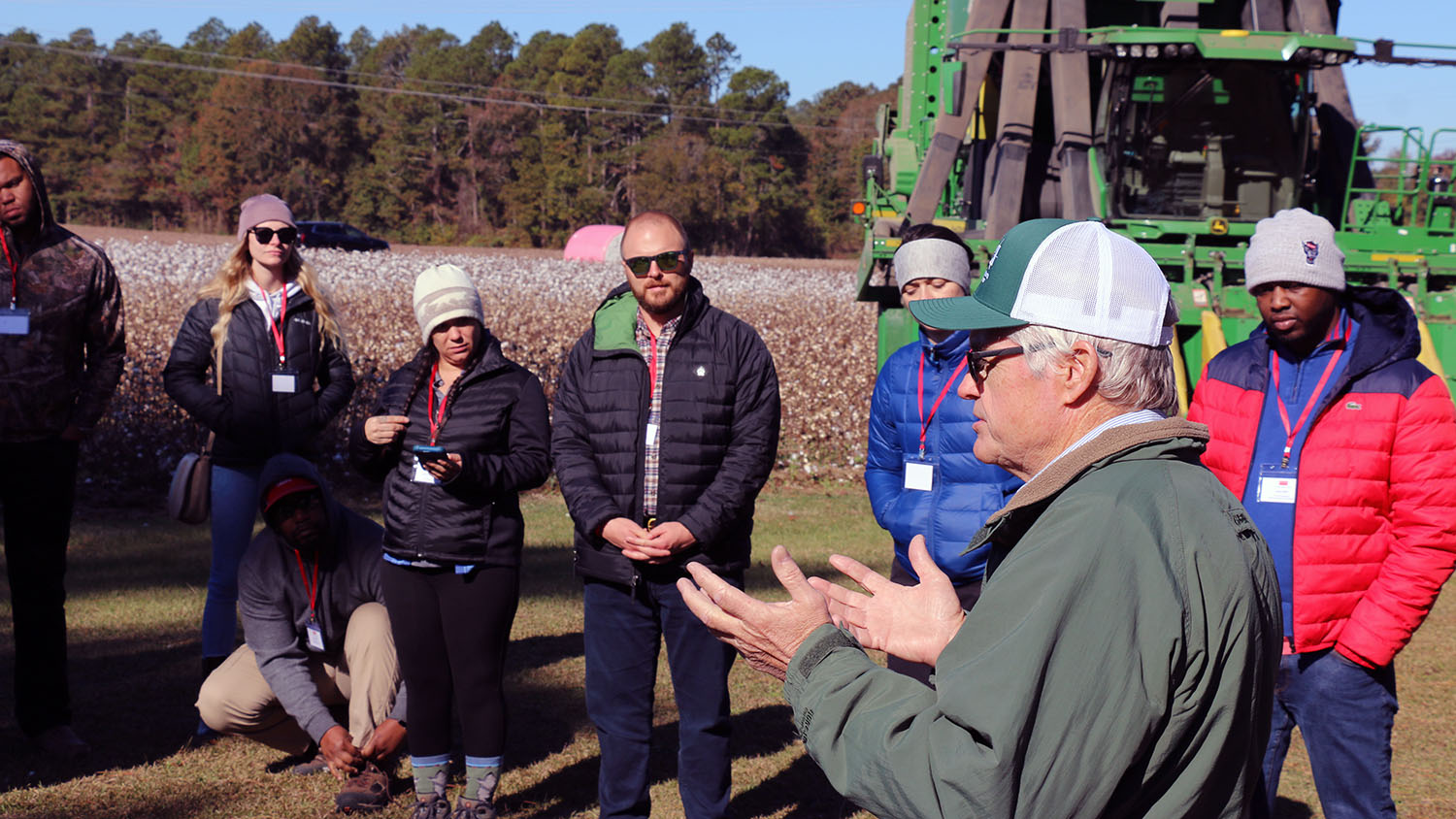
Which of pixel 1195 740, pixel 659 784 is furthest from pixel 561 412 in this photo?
pixel 1195 740

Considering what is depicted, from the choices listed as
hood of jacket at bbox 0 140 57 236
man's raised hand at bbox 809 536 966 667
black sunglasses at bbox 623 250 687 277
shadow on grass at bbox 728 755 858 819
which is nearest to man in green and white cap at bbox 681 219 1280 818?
man's raised hand at bbox 809 536 966 667

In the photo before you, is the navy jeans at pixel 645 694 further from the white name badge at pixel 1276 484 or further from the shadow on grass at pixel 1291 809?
the shadow on grass at pixel 1291 809

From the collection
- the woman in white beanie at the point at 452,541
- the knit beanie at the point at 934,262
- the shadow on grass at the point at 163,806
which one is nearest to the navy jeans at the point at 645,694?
the woman in white beanie at the point at 452,541

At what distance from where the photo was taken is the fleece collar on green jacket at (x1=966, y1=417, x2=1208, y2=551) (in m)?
1.76

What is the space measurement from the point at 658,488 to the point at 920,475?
2.99ft

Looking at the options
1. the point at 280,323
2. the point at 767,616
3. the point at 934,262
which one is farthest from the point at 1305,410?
the point at 280,323

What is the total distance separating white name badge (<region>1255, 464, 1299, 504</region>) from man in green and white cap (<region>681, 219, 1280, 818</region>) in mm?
1848

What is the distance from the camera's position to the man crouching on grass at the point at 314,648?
15.3ft

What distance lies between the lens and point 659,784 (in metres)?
5.04

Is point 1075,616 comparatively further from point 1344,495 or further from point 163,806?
point 163,806

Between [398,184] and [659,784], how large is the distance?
250 ft

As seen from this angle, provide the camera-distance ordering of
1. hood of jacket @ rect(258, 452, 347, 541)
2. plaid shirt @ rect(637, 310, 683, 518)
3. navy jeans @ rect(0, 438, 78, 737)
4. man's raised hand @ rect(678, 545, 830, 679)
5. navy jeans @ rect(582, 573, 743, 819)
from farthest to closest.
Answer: navy jeans @ rect(0, 438, 78, 737)
hood of jacket @ rect(258, 452, 347, 541)
plaid shirt @ rect(637, 310, 683, 518)
navy jeans @ rect(582, 573, 743, 819)
man's raised hand @ rect(678, 545, 830, 679)

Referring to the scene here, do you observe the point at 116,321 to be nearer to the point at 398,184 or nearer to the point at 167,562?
the point at 167,562

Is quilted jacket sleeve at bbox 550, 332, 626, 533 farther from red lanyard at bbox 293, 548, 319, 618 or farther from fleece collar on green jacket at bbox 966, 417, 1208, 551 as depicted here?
fleece collar on green jacket at bbox 966, 417, 1208, 551
